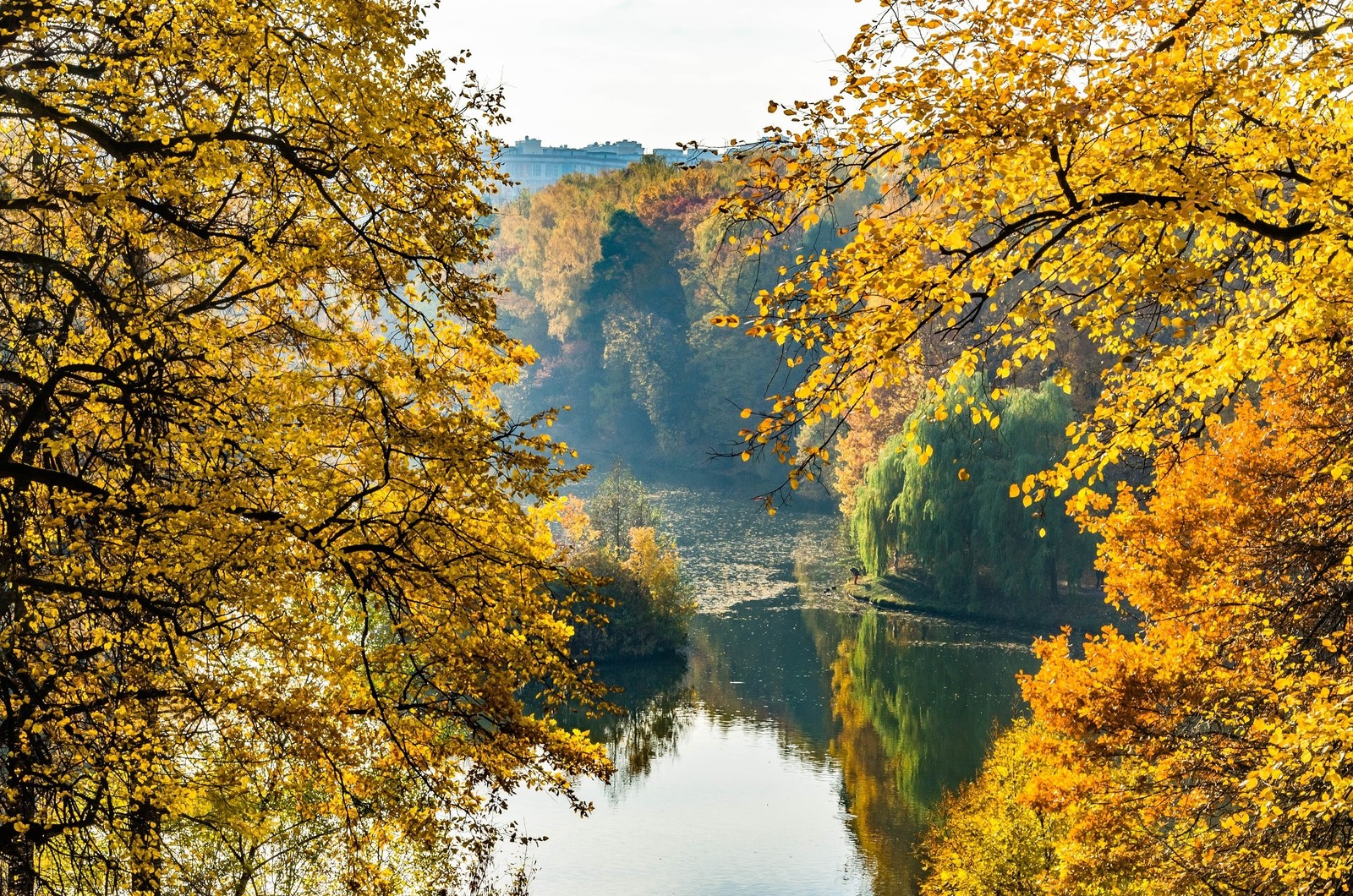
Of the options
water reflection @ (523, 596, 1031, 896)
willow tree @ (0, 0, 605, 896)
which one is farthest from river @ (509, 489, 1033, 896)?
willow tree @ (0, 0, 605, 896)

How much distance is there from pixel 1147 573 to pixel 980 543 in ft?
65.3

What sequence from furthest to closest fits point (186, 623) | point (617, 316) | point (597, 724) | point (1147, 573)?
point (617, 316) < point (597, 724) < point (1147, 573) < point (186, 623)

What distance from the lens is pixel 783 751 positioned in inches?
861

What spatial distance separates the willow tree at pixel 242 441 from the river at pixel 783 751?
10467mm

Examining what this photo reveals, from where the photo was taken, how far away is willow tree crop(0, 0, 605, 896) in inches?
225

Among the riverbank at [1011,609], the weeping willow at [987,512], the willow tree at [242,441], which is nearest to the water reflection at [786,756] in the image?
the riverbank at [1011,609]

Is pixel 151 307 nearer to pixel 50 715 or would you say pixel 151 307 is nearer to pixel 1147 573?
pixel 50 715

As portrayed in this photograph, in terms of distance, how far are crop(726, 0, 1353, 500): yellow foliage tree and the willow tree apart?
245cm

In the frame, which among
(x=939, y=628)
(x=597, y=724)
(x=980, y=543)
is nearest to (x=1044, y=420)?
(x=980, y=543)

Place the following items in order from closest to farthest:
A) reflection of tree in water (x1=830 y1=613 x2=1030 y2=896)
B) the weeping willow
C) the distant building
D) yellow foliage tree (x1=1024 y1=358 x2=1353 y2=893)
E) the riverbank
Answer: yellow foliage tree (x1=1024 y1=358 x2=1353 y2=893), reflection of tree in water (x1=830 y1=613 x2=1030 y2=896), the weeping willow, the riverbank, the distant building

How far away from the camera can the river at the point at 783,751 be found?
17141 millimetres

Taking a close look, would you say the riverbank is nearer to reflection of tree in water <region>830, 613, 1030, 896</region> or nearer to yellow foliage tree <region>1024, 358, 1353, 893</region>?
reflection of tree in water <region>830, 613, 1030, 896</region>

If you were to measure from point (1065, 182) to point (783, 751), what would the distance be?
1913 cm

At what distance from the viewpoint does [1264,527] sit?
31.5ft
